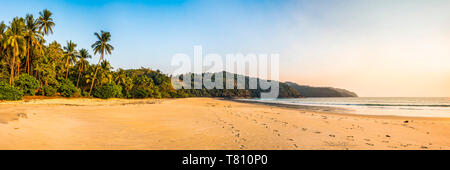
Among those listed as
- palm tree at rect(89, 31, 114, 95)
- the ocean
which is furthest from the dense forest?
the ocean

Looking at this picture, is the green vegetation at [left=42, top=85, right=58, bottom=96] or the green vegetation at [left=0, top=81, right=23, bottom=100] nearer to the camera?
the green vegetation at [left=0, top=81, right=23, bottom=100]

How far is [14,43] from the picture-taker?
2934 cm

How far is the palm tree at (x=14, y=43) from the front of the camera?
29.3 m

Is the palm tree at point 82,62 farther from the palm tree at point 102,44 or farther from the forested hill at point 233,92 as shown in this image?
the forested hill at point 233,92

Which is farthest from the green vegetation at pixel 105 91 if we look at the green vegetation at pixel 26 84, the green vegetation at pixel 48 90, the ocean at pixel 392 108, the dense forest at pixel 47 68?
the ocean at pixel 392 108

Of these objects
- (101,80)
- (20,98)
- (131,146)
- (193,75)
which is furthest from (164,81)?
(131,146)

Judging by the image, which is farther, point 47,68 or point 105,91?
point 105,91

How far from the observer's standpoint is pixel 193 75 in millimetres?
149250

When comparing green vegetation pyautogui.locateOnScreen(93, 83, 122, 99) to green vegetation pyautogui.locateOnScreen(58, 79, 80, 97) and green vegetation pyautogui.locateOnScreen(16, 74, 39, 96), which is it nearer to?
green vegetation pyautogui.locateOnScreen(58, 79, 80, 97)

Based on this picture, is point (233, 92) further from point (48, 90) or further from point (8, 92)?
point (8, 92)

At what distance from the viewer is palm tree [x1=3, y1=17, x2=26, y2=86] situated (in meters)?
29.3

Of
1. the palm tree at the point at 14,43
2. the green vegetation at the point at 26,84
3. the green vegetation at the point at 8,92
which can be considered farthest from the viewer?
the green vegetation at the point at 26,84

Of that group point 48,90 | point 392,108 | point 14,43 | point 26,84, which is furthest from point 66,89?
point 392,108
